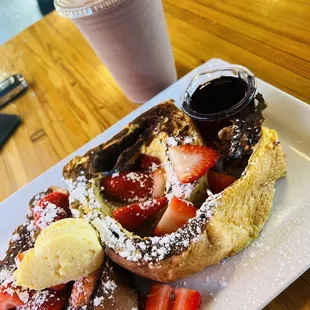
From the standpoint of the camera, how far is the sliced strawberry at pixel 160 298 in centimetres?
97

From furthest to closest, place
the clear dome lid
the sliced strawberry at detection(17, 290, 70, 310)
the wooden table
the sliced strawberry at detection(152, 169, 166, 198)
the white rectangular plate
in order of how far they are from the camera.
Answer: the wooden table, the clear dome lid, the sliced strawberry at detection(152, 169, 166, 198), the sliced strawberry at detection(17, 290, 70, 310), the white rectangular plate

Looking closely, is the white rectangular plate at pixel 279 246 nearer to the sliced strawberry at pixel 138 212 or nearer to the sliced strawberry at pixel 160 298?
the sliced strawberry at pixel 160 298

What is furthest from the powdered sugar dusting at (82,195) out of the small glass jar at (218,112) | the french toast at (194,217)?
the small glass jar at (218,112)

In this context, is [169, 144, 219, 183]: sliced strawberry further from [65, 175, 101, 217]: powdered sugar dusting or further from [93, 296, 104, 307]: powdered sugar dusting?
[93, 296, 104, 307]: powdered sugar dusting

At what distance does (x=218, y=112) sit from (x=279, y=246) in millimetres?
404

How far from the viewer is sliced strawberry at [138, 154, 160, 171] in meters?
1.23

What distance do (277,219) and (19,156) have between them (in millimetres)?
1162

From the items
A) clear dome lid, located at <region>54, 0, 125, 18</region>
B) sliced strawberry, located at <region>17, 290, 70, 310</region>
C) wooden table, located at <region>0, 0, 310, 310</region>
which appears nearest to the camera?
sliced strawberry, located at <region>17, 290, 70, 310</region>

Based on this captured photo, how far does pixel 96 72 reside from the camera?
6.53ft

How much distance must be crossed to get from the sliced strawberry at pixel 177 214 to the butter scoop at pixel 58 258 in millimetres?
182

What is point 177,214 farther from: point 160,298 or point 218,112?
point 218,112

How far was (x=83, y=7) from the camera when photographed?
1.35 meters

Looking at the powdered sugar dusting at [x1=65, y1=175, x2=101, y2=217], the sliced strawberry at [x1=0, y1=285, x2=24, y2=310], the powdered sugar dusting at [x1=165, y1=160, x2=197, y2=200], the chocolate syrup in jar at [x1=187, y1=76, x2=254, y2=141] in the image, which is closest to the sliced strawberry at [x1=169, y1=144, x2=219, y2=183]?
the powdered sugar dusting at [x1=165, y1=160, x2=197, y2=200]

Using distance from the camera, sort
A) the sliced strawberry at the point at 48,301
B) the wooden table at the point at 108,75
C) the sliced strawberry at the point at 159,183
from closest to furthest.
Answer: the sliced strawberry at the point at 48,301
the sliced strawberry at the point at 159,183
the wooden table at the point at 108,75
